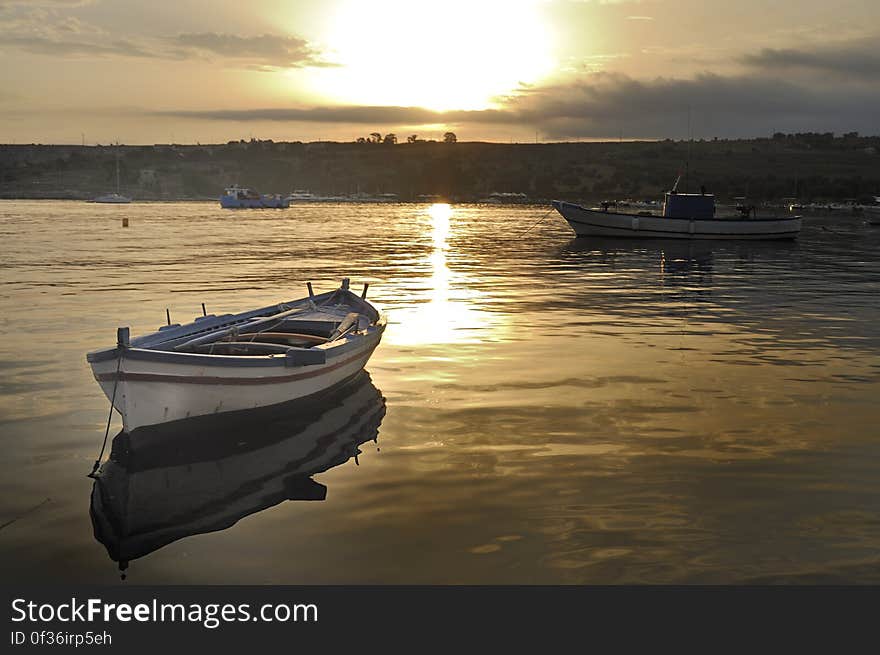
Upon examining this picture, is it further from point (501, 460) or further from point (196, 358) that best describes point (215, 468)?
point (501, 460)

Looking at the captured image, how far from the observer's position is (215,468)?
12.4 metres

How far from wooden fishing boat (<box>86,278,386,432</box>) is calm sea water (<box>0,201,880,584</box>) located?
2.01 ft

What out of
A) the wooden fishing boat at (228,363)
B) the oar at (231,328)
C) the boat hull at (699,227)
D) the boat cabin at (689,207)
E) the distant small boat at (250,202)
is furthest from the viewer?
the distant small boat at (250,202)

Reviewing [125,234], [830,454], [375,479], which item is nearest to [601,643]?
[375,479]

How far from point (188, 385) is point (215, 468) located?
137cm

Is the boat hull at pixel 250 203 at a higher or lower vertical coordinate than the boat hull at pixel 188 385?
higher

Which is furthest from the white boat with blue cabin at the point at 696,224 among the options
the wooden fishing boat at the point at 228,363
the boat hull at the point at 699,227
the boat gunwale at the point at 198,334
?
the wooden fishing boat at the point at 228,363

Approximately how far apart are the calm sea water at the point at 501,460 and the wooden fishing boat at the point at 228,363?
0.61 meters

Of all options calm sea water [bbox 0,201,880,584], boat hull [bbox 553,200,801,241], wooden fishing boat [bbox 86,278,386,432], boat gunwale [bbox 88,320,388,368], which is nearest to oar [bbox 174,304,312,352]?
wooden fishing boat [bbox 86,278,386,432]

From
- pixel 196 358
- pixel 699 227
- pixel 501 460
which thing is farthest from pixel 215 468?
pixel 699 227

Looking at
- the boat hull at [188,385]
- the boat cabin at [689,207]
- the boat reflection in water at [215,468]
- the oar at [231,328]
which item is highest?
the boat cabin at [689,207]

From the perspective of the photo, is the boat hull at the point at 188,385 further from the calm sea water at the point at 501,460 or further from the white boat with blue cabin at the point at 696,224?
the white boat with blue cabin at the point at 696,224

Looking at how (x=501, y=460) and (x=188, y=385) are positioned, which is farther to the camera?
(x=188, y=385)

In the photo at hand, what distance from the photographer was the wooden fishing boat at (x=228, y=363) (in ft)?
41.2
